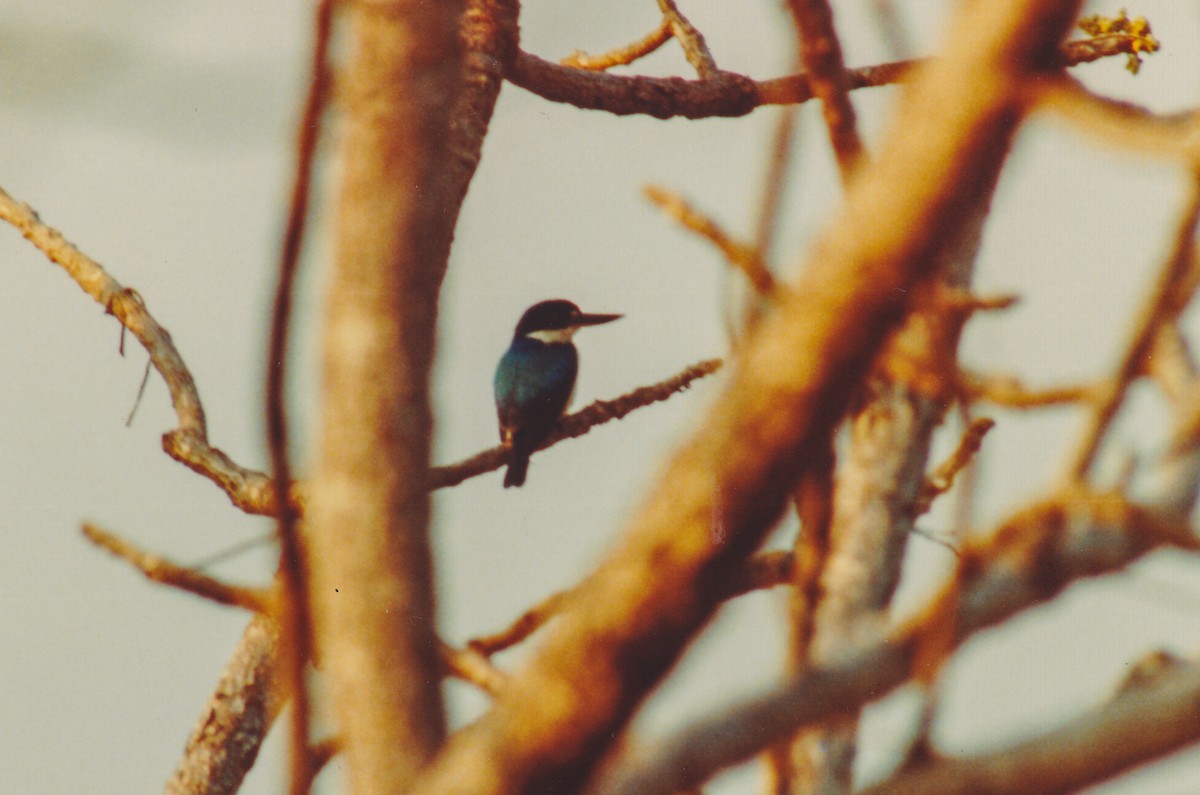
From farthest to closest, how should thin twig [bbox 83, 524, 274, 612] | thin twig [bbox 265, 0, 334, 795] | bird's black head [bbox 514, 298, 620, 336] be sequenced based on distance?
bird's black head [bbox 514, 298, 620, 336], thin twig [bbox 83, 524, 274, 612], thin twig [bbox 265, 0, 334, 795]

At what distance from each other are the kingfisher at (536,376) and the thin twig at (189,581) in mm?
5886

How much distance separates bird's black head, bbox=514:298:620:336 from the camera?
10594 mm

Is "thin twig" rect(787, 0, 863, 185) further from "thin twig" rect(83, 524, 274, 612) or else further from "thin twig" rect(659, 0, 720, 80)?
"thin twig" rect(659, 0, 720, 80)

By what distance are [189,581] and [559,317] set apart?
8424mm

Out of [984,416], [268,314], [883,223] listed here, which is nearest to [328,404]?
[268,314]

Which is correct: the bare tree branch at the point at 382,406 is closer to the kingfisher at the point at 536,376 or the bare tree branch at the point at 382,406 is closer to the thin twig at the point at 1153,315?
the thin twig at the point at 1153,315

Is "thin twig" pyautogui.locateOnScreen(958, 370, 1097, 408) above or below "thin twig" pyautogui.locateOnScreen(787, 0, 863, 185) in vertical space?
below

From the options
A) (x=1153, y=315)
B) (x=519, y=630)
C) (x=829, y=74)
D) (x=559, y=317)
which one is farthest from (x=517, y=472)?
(x=1153, y=315)

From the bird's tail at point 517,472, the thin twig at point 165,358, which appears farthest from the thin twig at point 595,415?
the bird's tail at point 517,472

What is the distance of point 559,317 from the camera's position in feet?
34.8

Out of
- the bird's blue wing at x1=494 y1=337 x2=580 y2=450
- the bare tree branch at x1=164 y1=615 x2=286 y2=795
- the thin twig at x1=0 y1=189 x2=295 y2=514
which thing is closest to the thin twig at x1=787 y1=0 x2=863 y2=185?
the thin twig at x1=0 y1=189 x2=295 y2=514

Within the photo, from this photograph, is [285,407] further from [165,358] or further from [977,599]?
[165,358]

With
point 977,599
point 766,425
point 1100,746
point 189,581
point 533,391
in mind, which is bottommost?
point 1100,746

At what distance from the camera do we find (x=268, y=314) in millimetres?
1803
